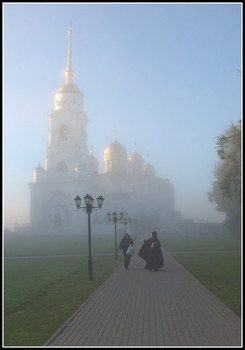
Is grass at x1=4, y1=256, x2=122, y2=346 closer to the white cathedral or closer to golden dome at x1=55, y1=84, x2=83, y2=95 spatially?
the white cathedral

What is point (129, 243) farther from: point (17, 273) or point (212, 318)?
point (212, 318)

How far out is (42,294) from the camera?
11.8 meters

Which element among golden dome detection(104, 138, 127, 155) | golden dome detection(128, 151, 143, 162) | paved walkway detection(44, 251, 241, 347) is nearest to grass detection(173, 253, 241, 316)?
paved walkway detection(44, 251, 241, 347)

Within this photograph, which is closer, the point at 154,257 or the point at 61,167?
the point at 154,257

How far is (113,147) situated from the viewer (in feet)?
230

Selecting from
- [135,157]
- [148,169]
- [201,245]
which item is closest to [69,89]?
[135,157]

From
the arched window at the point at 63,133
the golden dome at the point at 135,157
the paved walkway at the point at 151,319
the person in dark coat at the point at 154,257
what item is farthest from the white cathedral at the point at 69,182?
the paved walkway at the point at 151,319

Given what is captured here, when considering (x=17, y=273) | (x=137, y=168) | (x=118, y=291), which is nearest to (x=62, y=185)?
(x=137, y=168)

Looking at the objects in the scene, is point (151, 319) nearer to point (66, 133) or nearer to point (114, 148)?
point (66, 133)

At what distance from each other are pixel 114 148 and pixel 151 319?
6252 cm

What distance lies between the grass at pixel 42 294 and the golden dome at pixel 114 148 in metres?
50.3

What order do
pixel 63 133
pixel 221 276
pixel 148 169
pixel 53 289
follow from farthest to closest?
pixel 148 169, pixel 63 133, pixel 221 276, pixel 53 289

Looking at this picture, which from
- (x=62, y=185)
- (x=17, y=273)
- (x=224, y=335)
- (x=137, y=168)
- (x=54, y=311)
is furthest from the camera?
(x=137, y=168)

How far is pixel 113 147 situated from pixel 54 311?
2422 inches
